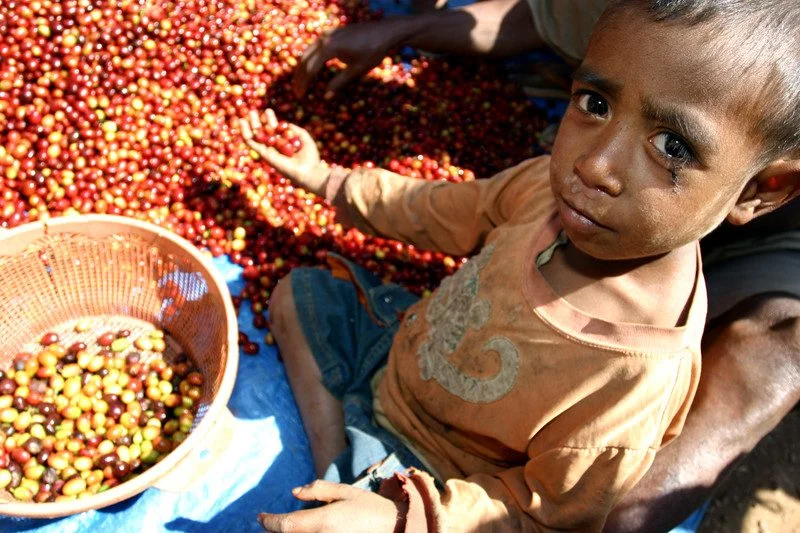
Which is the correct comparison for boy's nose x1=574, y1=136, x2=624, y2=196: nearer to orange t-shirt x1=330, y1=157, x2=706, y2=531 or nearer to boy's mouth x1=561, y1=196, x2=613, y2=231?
boy's mouth x1=561, y1=196, x2=613, y2=231

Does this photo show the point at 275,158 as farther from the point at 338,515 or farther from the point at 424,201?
the point at 338,515

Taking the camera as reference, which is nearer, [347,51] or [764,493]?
[764,493]

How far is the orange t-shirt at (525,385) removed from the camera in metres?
1.42

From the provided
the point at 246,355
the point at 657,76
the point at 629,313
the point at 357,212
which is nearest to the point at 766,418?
the point at 629,313

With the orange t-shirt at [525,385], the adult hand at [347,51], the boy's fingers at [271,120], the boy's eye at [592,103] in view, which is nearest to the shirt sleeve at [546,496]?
the orange t-shirt at [525,385]

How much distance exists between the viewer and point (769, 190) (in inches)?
48.8

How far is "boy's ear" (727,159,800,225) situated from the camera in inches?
46.2

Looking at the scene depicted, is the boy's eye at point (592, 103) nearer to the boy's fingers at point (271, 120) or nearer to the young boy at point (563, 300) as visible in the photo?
the young boy at point (563, 300)

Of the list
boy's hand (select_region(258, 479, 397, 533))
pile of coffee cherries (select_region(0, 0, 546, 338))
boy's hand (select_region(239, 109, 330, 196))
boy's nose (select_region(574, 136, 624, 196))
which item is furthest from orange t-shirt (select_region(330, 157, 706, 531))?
pile of coffee cherries (select_region(0, 0, 546, 338))

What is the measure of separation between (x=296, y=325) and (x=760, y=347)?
1.51 metres

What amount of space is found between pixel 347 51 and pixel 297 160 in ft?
2.48

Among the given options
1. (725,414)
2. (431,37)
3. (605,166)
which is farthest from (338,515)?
(431,37)

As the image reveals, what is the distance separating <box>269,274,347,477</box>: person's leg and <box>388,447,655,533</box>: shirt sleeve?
754mm

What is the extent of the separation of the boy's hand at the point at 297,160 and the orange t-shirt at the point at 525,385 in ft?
2.08
